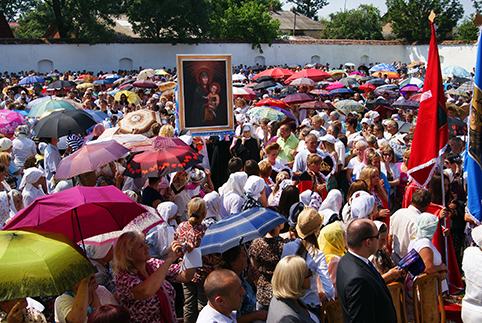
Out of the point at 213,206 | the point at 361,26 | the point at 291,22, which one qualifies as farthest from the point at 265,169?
the point at 291,22

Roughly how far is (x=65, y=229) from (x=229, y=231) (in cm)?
129

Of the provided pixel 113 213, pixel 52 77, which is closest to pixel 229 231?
pixel 113 213

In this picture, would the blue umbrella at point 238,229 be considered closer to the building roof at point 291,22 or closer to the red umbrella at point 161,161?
the red umbrella at point 161,161

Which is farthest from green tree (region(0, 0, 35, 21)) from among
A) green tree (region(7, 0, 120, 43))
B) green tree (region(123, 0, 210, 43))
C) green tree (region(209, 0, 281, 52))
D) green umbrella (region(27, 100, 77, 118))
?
green umbrella (region(27, 100, 77, 118))

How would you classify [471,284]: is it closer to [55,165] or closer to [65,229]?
[65,229]

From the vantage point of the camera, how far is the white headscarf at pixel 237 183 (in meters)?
5.16

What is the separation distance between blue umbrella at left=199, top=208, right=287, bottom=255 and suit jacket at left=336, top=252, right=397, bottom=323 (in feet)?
2.25

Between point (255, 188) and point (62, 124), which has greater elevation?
point (62, 124)

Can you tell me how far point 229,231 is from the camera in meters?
3.32

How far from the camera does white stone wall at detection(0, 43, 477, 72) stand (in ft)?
113

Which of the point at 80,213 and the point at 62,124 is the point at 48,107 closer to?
the point at 62,124

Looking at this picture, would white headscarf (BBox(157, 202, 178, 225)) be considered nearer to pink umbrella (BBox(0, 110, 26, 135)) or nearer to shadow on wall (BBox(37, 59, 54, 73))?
pink umbrella (BBox(0, 110, 26, 135))

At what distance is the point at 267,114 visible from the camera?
923cm

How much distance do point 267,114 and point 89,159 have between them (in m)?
4.98
